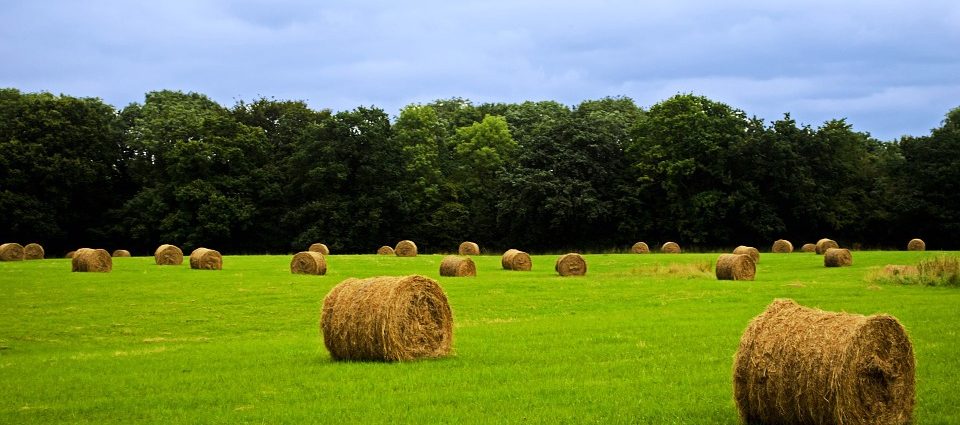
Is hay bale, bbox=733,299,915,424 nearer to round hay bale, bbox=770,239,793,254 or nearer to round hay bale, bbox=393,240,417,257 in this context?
round hay bale, bbox=393,240,417,257

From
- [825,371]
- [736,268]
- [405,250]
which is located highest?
[405,250]

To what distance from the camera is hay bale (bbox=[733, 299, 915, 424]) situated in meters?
9.95

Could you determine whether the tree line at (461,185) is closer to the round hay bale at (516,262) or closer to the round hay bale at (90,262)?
the round hay bale at (516,262)

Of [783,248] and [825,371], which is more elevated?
[783,248]

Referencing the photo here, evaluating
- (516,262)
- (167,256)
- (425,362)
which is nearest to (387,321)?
(425,362)

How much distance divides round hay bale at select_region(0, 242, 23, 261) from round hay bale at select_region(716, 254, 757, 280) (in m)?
39.5

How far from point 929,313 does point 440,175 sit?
219 feet

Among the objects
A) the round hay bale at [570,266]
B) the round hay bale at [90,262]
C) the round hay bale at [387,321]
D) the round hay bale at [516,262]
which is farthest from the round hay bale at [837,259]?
the round hay bale at [90,262]

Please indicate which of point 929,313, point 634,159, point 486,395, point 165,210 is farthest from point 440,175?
point 486,395

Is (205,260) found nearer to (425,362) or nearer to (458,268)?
(458,268)

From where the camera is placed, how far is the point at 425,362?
1672cm

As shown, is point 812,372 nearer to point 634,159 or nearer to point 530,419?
point 530,419

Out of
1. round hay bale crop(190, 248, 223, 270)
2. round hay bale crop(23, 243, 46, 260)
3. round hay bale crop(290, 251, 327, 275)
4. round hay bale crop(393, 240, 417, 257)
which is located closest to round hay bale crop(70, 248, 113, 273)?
round hay bale crop(190, 248, 223, 270)

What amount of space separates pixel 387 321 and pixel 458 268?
24.1 metres
